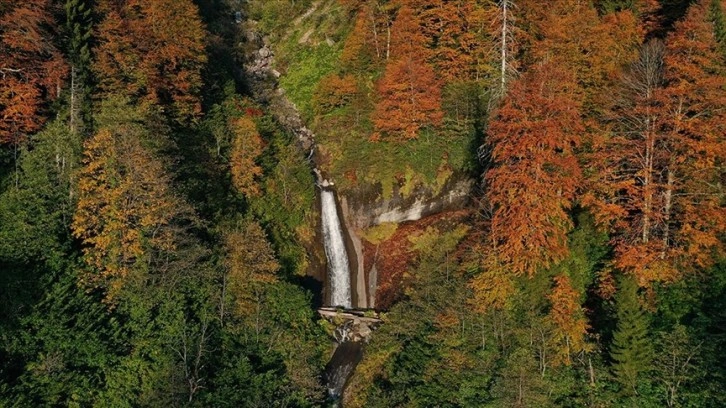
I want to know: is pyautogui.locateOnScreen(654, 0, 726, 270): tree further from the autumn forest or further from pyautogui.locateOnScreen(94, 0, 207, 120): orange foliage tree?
pyautogui.locateOnScreen(94, 0, 207, 120): orange foliage tree

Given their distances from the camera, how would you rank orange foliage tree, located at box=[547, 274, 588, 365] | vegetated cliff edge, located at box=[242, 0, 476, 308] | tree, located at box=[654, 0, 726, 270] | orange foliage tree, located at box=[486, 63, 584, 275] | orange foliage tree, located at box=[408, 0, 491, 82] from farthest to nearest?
orange foliage tree, located at box=[408, 0, 491, 82], vegetated cliff edge, located at box=[242, 0, 476, 308], orange foliage tree, located at box=[486, 63, 584, 275], orange foliage tree, located at box=[547, 274, 588, 365], tree, located at box=[654, 0, 726, 270]

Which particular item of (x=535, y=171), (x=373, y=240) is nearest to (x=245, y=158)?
(x=373, y=240)

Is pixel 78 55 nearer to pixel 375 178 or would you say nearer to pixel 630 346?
pixel 375 178

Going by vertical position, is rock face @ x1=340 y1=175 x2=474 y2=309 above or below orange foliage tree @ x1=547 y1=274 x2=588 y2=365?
above

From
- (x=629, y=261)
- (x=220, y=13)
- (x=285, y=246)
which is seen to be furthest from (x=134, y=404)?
(x=220, y=13)

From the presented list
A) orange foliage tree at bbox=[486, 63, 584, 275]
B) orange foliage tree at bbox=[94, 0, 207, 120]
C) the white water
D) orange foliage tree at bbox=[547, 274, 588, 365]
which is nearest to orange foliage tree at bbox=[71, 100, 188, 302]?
orange foliage tree at bbox=[94, 0, 207, 120]

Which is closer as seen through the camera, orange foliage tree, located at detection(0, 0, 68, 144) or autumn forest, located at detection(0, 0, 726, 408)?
autumn forest, located at detection(0, 0, 726, 408)

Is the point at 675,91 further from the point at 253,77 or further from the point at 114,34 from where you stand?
the point at 253,77
